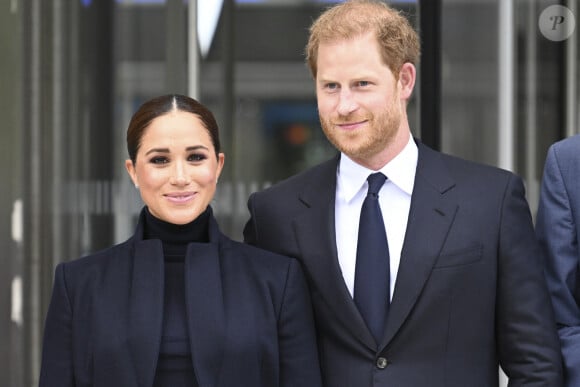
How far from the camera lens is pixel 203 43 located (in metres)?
4.71

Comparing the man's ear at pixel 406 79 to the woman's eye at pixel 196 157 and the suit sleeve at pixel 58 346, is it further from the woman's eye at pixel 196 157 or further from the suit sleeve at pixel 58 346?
the suit sleeve at pixel 58 346

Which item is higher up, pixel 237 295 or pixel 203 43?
pixel 203 43

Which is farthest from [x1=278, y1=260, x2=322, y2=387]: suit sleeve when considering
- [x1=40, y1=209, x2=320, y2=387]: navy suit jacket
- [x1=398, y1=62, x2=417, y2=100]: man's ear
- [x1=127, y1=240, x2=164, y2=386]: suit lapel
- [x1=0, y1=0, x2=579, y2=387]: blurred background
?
[x1=0, y1=0, x2=579, y2=387]: blurred background

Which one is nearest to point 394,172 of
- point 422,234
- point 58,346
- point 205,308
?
point 422,234

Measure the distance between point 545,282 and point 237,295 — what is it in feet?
2.33

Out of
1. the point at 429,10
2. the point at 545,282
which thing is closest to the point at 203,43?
the point at 429,10

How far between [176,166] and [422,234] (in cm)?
59

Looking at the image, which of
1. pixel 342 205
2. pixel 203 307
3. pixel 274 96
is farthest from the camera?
pixel 274 96

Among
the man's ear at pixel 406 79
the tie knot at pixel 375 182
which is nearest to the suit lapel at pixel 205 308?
the tie knot at pixel 375 182

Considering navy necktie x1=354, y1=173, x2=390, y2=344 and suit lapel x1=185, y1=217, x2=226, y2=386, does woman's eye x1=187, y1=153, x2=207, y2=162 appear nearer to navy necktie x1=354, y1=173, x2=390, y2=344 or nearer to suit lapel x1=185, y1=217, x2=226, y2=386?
suit lapel x1=185, y1=217, x2=226, y2=386

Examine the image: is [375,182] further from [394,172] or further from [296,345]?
[296,345]

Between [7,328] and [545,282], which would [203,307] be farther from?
[7,328]

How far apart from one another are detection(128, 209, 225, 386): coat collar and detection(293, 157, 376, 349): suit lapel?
0.22m

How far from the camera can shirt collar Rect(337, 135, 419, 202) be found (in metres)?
2.43
